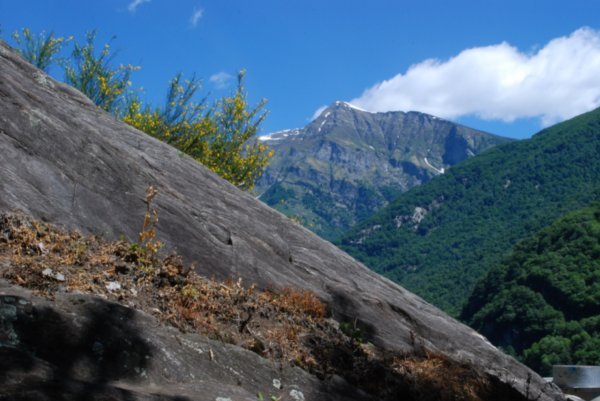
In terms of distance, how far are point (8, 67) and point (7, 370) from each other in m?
8.17

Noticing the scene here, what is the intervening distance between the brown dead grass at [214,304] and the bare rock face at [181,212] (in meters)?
0.52

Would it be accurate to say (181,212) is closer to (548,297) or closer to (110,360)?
(110,360)

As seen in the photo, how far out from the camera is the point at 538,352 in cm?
9919

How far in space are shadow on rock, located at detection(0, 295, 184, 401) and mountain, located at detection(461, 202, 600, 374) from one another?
95.9 m

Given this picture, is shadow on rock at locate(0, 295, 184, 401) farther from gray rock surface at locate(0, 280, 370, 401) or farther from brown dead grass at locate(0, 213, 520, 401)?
brown dead grass at locate(0, 213, 520, 401)

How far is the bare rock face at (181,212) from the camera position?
30.5 ft

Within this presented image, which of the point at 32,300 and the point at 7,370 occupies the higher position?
the point at 32,300

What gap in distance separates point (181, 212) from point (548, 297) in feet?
401

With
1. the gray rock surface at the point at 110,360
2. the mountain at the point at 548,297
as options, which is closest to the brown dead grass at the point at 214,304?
the gray rock surface at the point at 110,360

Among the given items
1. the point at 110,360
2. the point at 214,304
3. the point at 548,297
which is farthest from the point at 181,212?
the point at 548,297

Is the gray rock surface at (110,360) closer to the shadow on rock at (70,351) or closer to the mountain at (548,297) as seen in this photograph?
the shadow on rock at (70,351)

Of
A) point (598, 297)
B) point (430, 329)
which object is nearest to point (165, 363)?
point (430, 329)

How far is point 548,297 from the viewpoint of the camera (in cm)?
12275

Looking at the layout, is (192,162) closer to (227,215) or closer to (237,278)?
(227,215)
